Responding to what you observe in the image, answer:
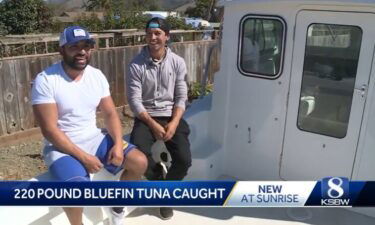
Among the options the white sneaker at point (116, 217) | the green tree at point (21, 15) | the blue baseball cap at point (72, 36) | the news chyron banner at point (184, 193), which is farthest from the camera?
the green tree at point (21, 15)

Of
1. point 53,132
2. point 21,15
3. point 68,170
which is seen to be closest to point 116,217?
point 68,170

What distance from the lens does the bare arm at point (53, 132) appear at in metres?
2.20

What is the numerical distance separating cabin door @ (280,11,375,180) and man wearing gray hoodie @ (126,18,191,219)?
845 mm

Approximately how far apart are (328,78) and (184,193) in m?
1.57

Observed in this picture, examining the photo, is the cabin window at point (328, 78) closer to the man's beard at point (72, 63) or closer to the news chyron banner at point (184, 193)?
the news chyron banner at point (184, 193)

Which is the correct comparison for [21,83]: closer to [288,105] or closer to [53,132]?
[53,132]

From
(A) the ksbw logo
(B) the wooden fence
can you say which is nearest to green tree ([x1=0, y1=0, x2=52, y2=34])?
(B) the wooden fence

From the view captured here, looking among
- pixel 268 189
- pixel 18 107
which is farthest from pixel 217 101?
pixel 18 107

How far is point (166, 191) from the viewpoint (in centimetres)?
178

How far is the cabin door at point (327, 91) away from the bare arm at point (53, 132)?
1.61 metres

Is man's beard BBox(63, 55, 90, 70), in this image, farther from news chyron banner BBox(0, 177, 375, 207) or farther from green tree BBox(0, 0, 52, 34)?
green tree BBox(0, 0, 52, 34)

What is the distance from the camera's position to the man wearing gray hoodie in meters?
2.80

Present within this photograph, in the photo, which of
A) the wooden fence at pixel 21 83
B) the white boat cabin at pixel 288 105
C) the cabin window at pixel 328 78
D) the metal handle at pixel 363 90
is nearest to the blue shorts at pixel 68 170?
the white boat cabin at pixel 288 105

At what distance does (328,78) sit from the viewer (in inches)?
109
